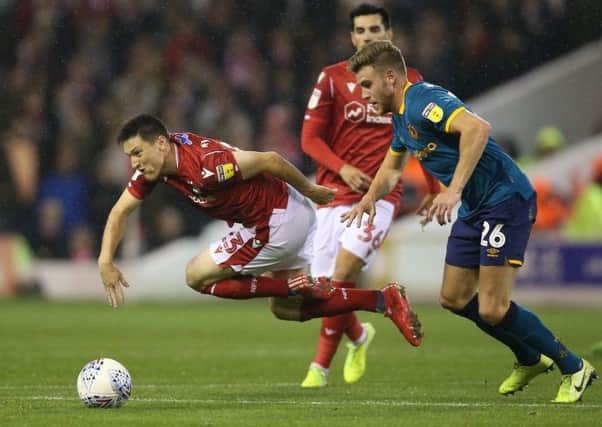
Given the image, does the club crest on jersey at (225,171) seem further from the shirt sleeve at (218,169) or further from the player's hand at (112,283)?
the player's hand at (112,283)

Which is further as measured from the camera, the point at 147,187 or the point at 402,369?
the point at 402,369

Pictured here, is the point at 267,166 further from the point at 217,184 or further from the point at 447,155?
the point at 447,155

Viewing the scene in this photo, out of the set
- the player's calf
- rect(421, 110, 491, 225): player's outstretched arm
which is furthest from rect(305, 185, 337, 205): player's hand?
rect(421, 110, 491, 225): player's outstretched arm

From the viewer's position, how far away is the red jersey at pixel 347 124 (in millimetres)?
9750

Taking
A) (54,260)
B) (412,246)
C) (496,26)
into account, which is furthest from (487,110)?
(54,260)

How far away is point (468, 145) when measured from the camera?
7.48 m

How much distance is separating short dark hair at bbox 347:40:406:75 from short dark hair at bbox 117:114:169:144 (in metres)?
1.22

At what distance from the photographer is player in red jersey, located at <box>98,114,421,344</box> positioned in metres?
8.17

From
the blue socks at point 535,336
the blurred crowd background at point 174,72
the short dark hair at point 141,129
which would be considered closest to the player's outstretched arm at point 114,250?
the short dark hair at point 141,129

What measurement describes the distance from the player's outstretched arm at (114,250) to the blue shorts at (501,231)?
81.0 inches

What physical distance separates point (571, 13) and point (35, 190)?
8.55 metres

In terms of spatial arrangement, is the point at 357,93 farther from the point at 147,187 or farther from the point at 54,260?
the point at 54,260

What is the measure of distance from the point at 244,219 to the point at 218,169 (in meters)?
0.63

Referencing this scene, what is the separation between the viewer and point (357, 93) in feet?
32.0
